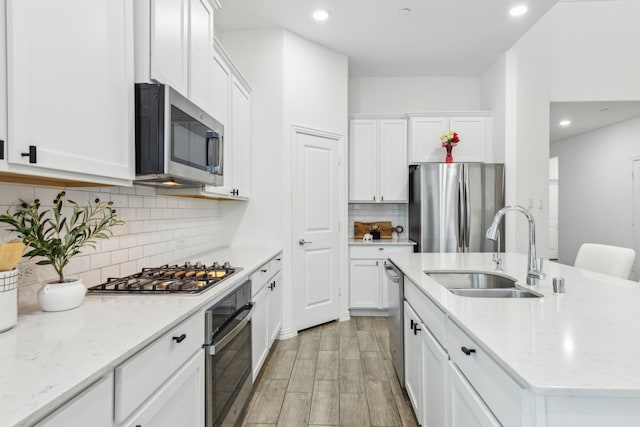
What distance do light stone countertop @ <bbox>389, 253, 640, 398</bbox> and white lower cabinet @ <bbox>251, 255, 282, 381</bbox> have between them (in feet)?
3.79

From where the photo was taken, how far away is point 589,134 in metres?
6.76

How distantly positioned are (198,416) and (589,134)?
26.8 feet

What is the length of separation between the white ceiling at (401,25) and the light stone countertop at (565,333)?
254 cm

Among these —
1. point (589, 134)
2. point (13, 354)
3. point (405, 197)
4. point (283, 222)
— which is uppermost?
point (589, 134)

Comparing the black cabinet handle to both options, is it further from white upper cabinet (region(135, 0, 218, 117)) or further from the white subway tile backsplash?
the white subway tile backsplash

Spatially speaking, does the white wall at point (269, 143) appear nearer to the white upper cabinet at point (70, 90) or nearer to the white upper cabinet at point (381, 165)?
the white upper cabinet at point (381, 165)

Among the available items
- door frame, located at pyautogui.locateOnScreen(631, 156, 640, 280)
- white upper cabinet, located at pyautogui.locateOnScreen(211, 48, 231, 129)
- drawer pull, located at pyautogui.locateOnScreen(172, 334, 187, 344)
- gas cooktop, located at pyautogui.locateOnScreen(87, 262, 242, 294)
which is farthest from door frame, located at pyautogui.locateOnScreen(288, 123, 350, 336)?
door frame, located at pyautogui.locateOnScreen(631, 156, 640, 280)

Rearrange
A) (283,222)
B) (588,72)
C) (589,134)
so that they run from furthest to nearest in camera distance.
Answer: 1. (589,134)
2. (588,72)
3. (283,222)

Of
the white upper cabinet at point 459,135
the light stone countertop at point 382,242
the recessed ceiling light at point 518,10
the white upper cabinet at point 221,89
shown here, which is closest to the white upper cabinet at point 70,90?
the white upper cabinet at point 221,89

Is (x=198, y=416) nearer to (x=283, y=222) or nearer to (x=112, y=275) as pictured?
(x=112, y=275)

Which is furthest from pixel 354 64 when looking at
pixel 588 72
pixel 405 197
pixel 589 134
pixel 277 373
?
pixel 589 134

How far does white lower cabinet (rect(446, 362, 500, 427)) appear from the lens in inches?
39.7

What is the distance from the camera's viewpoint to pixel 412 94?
15.7 ft

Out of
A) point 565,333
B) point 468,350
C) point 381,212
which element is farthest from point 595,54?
point 468,350
